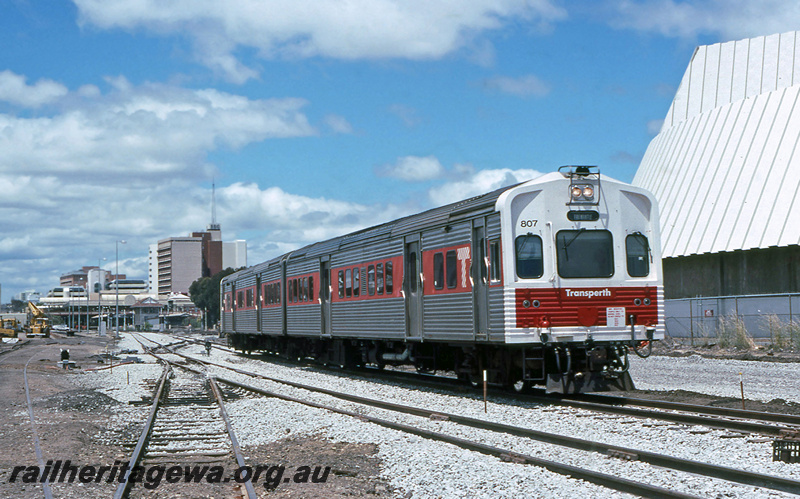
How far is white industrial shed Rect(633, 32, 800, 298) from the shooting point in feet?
138

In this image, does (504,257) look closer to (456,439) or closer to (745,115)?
(456,439)

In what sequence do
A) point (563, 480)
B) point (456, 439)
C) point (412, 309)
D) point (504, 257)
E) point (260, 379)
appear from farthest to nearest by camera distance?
point (260, 379) < point (412, 309) < point (504, 257) < point (456, 439) < point (563, 480)

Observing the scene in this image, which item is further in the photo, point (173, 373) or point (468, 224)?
point (173, 373)

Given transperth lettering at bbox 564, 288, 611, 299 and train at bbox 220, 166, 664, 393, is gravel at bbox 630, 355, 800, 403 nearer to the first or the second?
train at bbox 220, 166, 664, 393

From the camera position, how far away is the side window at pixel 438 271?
17172mm

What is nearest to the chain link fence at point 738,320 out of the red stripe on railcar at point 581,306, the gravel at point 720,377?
the gravel at point 720,377

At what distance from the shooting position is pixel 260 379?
22969 millimetres

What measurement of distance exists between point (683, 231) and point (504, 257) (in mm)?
35832

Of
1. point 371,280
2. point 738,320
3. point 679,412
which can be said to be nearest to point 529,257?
point 679,412

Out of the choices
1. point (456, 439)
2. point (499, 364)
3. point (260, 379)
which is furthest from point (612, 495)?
point (260, 379)

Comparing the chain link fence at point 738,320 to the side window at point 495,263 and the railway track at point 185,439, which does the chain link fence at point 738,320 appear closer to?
the side window at point 495,263

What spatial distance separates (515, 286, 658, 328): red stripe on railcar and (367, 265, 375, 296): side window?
6.81m

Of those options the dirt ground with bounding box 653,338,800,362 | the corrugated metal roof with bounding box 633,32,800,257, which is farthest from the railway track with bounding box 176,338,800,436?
the corrugated metal roof with bounding box 633,32,800,257

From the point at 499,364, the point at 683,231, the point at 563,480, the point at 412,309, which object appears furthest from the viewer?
the point at 683,231
